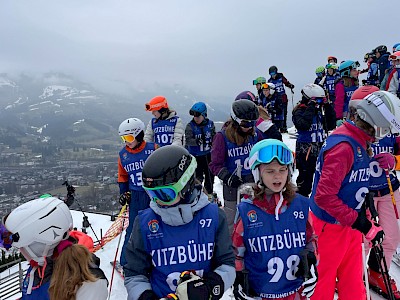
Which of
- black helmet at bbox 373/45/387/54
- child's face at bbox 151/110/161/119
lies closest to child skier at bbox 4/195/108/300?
child's face at bbox 151/110/161/119

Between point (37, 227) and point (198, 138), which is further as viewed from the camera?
point (198, 138)

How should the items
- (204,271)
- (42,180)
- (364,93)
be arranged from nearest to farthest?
(204,271), (364,93), (42,180)

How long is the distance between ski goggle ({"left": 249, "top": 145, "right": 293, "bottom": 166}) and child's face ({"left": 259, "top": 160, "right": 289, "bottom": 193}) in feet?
0.19

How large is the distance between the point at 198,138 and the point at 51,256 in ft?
16.6

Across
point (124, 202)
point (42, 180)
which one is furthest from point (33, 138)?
point (124, 202)

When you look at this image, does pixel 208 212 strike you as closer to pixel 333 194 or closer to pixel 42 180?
pixel 333 194

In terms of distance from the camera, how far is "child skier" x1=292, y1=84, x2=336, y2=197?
19.4 ft

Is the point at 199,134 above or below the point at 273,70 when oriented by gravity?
below

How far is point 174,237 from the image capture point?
2.35 m

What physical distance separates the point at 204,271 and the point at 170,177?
30.5 inches

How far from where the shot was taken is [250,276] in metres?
2.72

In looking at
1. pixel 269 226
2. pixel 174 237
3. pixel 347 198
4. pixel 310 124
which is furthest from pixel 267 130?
pixel 174 237

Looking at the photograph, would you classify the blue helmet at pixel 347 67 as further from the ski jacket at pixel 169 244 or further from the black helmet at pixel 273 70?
the ski jacket at pixel 169 244

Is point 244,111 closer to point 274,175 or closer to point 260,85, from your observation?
point 274,175
